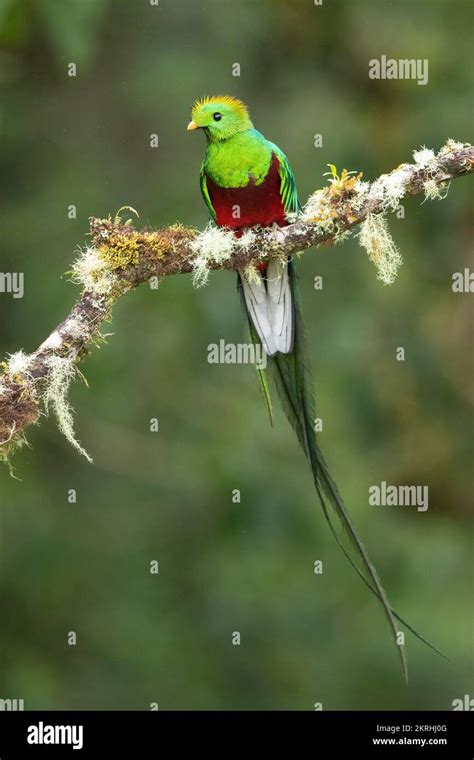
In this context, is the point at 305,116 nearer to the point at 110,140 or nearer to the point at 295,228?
the point at 110,140

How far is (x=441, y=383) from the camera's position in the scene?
7.14 meters

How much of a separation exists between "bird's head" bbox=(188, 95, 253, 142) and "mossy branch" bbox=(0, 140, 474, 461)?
0.70 m

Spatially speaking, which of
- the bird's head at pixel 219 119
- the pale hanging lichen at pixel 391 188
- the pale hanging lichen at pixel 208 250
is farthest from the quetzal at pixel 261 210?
the pale hanging lichen at pixel 391 188

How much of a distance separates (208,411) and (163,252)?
3.07 m

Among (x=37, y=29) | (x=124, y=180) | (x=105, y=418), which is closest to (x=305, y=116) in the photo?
(x=124, y=180)

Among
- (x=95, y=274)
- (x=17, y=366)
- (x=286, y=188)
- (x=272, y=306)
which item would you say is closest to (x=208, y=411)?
(x=272, y=306)

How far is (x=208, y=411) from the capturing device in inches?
263

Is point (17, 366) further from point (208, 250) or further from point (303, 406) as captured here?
point (303, 406)

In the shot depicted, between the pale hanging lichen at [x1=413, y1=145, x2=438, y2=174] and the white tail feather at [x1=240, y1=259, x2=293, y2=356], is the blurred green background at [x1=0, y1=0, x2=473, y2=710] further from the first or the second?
the pale hanging lichen at [x1=413, y1=145, x2=438, y2=174]

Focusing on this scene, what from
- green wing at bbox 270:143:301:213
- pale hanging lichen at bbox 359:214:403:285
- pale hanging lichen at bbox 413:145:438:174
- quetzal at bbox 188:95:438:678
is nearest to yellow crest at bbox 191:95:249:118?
quetzal at bbox 188:95:438:678

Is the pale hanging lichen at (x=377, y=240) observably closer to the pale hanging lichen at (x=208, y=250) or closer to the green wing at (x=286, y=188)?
the pale hanging lichen at (x=208, y=250)

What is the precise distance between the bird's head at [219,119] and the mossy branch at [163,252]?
70 centimetres

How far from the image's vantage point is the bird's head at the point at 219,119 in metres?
4.42

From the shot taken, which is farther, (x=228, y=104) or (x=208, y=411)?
(x=208, y=411)
